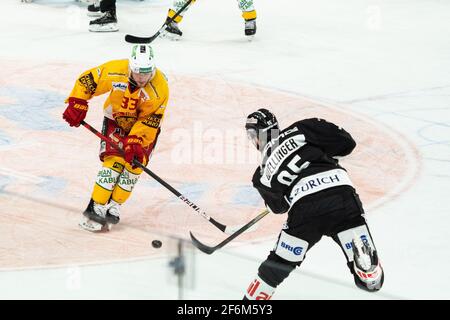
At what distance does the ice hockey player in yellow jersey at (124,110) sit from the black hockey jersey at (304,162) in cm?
149

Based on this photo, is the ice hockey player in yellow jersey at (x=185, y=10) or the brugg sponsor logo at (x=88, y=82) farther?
the ice hockey player in yellow jersey at (x=185, y=10)

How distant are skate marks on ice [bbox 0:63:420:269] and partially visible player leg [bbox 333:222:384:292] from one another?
1.10m

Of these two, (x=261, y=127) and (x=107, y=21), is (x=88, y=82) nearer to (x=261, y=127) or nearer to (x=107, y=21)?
(x=261, y=127)

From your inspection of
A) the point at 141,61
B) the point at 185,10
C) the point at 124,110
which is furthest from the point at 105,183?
the point at 185,10

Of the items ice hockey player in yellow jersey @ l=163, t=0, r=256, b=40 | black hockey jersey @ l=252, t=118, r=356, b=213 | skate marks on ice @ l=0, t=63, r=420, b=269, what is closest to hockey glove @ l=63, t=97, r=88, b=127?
skate marks on ice @ l=0, t=63, r=420, b=269

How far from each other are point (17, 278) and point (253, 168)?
314 cm

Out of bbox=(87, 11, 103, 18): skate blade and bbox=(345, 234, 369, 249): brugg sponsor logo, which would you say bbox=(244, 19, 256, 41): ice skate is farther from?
bbox=(345, 234, 369, 249): brugg sponsor logo

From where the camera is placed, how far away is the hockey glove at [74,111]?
6531 millimetres

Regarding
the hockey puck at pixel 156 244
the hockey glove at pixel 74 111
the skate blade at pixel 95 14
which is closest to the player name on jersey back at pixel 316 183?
the hockey puck at pixel 156 244

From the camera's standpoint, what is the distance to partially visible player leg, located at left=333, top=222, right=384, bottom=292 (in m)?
5.11

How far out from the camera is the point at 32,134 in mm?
8555

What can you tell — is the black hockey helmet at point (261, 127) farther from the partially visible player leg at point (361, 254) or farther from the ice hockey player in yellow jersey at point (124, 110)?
the ice hockey player in yellow jersey at point (124, 110)

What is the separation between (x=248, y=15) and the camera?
1176 centimetres

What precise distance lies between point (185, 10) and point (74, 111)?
5.44m
